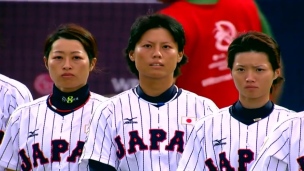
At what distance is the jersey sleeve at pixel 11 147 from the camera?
235 inches

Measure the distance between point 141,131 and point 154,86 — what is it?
0.77 feet

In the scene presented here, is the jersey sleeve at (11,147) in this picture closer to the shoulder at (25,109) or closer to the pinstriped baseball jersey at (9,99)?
the shoulder at (25,109)

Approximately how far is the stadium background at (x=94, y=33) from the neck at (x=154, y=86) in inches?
137

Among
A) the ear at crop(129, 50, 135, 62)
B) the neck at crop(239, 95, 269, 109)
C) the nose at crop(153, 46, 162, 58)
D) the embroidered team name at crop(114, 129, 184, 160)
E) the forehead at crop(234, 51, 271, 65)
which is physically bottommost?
the embroidered team name at crop(114, 129, 184, 160)

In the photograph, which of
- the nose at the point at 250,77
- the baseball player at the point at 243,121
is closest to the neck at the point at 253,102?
the baseball player at the point at 243,121

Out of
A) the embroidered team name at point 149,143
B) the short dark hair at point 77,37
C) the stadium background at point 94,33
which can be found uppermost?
the stadium background at point 94,33

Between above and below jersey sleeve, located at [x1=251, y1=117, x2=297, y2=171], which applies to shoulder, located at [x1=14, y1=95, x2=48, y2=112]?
above

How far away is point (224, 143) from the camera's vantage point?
546 centimetres

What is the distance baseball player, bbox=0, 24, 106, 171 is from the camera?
5848 mm

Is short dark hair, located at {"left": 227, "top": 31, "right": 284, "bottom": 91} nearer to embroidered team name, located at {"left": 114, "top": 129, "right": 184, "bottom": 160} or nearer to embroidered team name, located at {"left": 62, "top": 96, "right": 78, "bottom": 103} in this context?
embroidered team name, located at {"left": 114, "top": 129, "right": 184, "bottom": 160}

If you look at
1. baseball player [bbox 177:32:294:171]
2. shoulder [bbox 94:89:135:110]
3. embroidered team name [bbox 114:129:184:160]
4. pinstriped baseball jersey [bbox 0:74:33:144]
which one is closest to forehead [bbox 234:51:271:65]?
baseball player [bbox 177:32:294:171]

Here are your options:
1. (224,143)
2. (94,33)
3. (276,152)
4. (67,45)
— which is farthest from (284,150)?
(94,33)

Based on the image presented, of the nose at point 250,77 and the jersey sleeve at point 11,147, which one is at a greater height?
the nose at point 250,77

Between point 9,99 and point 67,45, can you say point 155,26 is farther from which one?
point 9,99
